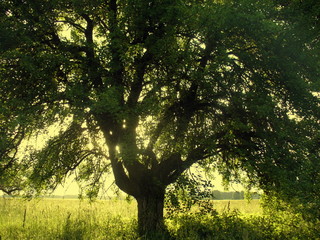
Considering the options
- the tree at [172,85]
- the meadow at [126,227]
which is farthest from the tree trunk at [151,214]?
the meadow at [126,227]

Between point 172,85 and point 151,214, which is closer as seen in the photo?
point 172,85

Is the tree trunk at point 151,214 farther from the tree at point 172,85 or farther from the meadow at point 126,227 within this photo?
the meadow at point 126,227

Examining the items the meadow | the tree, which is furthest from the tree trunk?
the meadow

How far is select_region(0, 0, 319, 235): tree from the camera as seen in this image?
9938 mm

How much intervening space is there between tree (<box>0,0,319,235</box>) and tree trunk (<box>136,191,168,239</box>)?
6 cm

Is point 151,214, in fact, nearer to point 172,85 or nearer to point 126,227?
point 126,227

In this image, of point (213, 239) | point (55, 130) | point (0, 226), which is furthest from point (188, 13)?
point (0, 226)

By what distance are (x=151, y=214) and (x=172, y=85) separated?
5429mm

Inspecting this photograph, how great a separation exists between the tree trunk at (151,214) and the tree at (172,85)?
0.20 feet

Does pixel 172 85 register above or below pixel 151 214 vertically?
above

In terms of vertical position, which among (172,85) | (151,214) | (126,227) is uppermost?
(172,85)

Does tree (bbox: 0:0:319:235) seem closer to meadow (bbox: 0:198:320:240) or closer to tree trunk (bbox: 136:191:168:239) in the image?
tree trunk (bbox: 136:191:168:239)

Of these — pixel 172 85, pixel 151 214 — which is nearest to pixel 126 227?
pixel 151 214

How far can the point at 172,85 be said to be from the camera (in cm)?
1198
